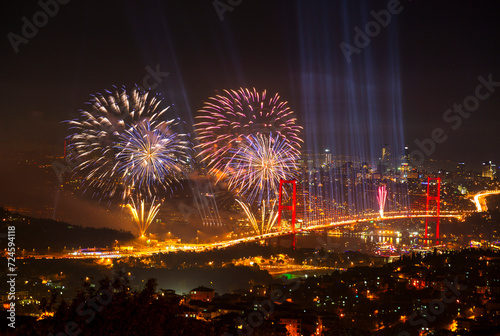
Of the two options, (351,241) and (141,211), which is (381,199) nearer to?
(351,241)

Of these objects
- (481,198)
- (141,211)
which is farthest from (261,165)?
(481,198)

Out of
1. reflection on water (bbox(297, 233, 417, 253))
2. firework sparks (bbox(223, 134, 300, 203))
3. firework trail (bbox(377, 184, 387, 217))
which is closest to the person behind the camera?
firework sparks (bbox(223, 134, 300, 203))

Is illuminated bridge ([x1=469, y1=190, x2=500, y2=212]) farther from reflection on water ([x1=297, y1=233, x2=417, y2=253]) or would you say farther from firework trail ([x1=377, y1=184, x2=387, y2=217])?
reflection on water ([x1=297, y1=233, x2=417, y2=253])

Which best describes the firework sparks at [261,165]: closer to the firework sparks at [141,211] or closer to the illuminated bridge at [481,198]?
the firework sparks at [141,211]

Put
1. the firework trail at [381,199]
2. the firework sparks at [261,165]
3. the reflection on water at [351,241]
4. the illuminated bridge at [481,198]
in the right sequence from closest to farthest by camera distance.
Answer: the firework sparks at [261,165] < the reflection on water at [351,241] < the firework trail at [381,199] < the illuminated bridge at [481,198]

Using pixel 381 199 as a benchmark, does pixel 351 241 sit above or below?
below

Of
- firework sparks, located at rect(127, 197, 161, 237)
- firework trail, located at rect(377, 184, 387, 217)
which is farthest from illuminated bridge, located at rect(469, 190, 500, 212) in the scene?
firework sparks, located at rect(127, 197, 161, 237)

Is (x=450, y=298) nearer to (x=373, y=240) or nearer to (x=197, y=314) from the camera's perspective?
(x=197, y=314)

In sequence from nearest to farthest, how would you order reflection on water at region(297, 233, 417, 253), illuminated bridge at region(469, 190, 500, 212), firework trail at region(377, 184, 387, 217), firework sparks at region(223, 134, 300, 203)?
firework sparks at region(223, 134, 300, 203) < reflection on water at region(297, 233, 417, 253) < firework trail at region(377, 184, 387, 217) < illuminated bridge at region(469, 190, 500, 212)

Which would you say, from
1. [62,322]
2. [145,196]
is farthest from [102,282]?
[145,196]

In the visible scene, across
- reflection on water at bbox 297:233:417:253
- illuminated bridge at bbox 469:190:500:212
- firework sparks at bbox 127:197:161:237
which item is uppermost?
illuminated bridge at bbox 469:190:500:212

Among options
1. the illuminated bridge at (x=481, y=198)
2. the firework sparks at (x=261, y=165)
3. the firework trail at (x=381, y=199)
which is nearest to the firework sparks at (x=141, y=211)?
the firework sparks at (x=261, y=165)
